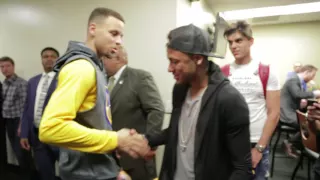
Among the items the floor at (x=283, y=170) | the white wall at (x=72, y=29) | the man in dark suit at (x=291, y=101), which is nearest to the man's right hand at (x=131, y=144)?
the white wall at (x=72, y=29)

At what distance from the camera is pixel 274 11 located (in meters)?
4.40

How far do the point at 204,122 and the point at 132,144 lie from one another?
33 centimetres

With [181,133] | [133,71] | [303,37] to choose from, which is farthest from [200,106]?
[303,37]

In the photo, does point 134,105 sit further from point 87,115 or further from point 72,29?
point 72,29

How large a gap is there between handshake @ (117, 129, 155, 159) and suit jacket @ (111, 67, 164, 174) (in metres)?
0.67

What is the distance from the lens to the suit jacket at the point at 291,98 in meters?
3.45

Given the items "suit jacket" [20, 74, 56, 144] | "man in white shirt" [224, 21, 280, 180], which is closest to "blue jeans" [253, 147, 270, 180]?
"man in white shirt" [224, 21, 280, 180]

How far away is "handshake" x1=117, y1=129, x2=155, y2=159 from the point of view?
988 mm

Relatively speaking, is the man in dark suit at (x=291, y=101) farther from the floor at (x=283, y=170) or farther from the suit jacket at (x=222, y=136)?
the suit jacket at (x=222, y=136)

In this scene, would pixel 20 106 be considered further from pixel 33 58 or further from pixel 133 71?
pixel 133 71

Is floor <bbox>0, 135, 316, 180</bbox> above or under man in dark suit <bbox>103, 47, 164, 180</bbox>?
under

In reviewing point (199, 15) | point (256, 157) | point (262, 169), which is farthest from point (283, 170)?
point (199, 15)

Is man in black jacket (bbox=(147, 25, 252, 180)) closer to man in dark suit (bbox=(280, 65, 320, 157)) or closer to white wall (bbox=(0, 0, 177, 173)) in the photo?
white wall (bbox=(0, 0, 177, 173))

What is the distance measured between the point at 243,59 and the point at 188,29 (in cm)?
89
